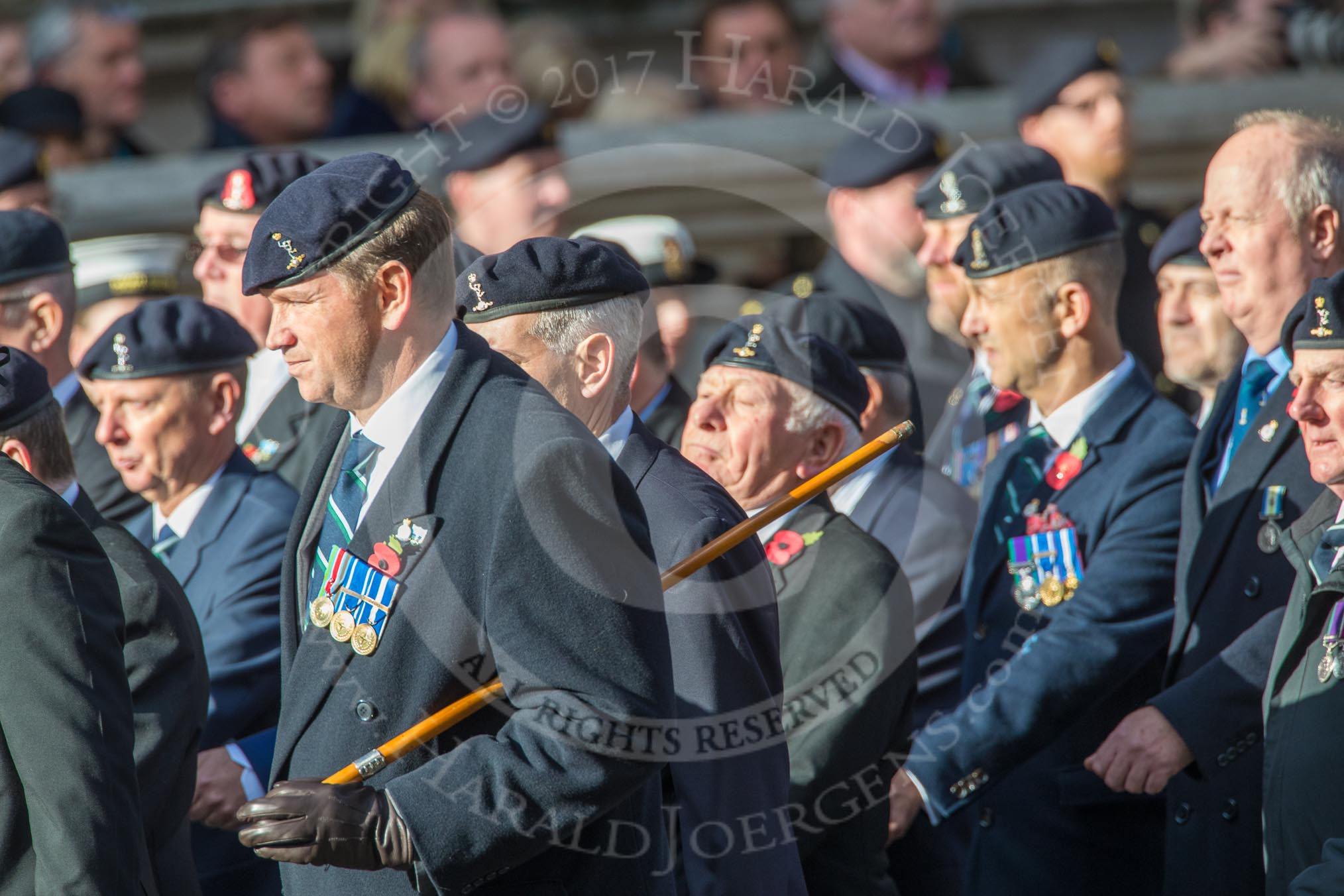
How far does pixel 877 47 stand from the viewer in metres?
7.89

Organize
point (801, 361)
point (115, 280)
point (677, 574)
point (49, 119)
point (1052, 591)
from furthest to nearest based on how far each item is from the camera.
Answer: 1. point (49, 119)
2. point (115, 280)
3. point (1052, 591)
4. point (801, 361)
5. point (677, 574)

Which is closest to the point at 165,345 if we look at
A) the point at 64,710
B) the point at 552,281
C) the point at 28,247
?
the point at 28,247

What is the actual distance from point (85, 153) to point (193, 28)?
2574 mm

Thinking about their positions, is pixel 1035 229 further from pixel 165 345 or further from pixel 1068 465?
pixel 165 345

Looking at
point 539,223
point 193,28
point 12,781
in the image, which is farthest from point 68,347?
point 193,28

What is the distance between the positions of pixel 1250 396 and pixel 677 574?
176cm

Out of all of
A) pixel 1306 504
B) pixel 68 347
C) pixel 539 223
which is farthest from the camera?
pixel 539 223

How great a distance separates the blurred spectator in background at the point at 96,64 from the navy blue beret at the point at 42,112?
29cm

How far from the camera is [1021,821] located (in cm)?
461

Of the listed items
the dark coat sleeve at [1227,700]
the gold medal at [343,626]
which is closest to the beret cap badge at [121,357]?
the gold medal at [343,626]

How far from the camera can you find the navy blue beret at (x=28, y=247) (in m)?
5.43

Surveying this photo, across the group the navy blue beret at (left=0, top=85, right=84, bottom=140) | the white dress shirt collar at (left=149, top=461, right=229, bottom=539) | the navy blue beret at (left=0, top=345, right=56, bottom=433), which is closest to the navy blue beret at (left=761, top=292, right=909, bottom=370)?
the white dress shirt collar at (left=149, top=461, right=229, bottom=539)

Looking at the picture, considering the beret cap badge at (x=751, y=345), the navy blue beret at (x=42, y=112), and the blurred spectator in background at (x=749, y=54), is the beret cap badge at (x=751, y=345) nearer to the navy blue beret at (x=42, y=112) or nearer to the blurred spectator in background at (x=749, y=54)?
Answer: the blurred spectator in background at (x=749, y=54)

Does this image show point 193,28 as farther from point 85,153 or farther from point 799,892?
point 799,892
